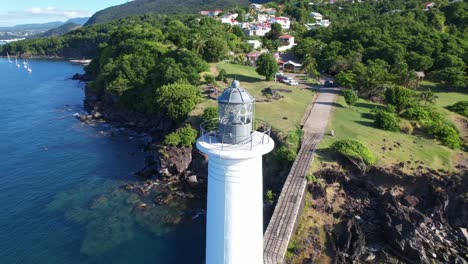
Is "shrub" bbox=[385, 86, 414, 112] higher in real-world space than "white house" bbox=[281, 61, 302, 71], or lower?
lower

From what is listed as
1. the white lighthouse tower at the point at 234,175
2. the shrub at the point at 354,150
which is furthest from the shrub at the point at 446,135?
the white lighthouse tower at the point at 234,175

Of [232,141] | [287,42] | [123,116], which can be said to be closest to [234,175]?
[232,141]

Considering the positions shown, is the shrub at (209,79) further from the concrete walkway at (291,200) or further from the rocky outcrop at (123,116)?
the concrete walkway at (291,200)

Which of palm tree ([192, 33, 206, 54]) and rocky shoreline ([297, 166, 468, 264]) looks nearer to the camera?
rocky shoreline ([297, 166, 468, 264])

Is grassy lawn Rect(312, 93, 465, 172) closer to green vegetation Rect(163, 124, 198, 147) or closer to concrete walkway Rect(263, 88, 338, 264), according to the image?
concrete walkway Rect(263, 88, 338, 264)

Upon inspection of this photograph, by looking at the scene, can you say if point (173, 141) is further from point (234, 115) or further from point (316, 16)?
point (316, 16)

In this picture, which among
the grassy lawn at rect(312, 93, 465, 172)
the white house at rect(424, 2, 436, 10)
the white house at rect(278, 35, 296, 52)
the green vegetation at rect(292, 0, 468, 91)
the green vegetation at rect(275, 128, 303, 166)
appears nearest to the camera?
the green vegetation at rect(275, 128, 303, 166)

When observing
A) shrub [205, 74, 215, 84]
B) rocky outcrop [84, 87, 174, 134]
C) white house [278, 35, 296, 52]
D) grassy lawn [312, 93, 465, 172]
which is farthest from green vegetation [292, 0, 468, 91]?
rocky outcrop [84, 87, 174, 134]
